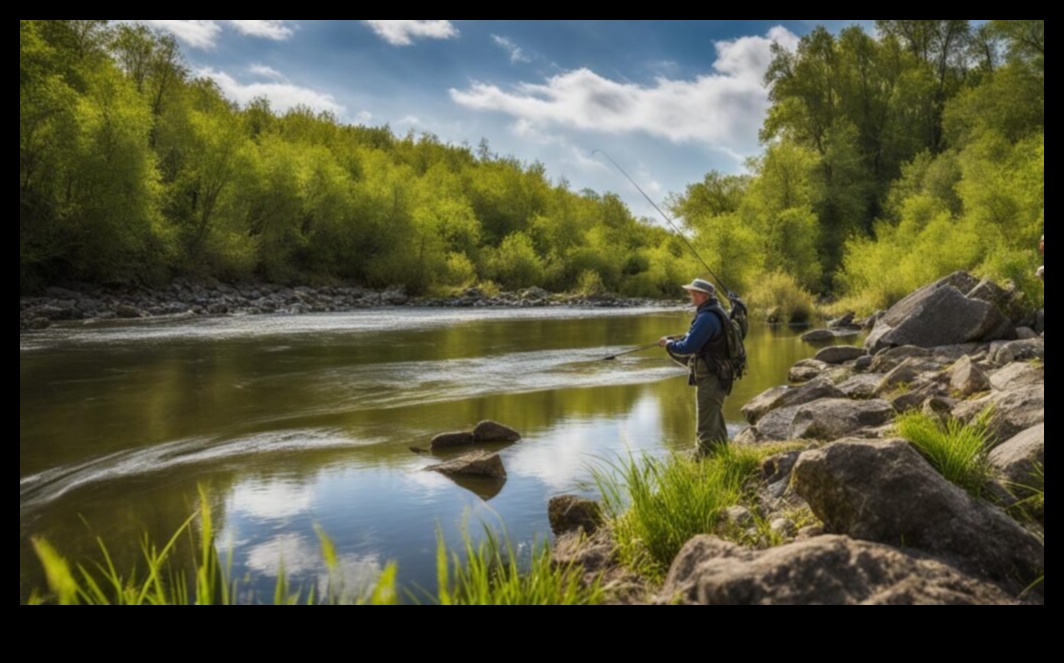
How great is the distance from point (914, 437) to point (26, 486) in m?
9.03

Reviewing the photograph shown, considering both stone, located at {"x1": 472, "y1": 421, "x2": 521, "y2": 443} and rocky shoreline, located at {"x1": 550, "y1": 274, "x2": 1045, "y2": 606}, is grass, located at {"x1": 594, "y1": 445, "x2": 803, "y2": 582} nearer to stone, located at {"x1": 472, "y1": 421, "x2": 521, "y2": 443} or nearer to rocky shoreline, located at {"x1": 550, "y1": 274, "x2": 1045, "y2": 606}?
rocky shoreline, located at {"x1": 550, "y1": 274, "x2": 1045, "y2": 606}

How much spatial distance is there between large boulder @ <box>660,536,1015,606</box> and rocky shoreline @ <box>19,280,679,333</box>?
86.2 feet

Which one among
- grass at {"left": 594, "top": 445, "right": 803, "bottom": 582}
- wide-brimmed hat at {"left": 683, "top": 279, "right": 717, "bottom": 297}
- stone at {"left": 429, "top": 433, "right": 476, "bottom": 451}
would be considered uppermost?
wide-brimmed hat at {"left": 683, "top": 279, "right": 717, "bottom": 297}

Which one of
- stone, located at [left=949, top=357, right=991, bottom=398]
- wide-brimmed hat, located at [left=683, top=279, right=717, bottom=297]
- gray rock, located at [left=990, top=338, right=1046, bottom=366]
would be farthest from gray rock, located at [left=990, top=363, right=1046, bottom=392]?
wide-brimmed hat, located at [left=683, top=279, right=717, bottom=297]

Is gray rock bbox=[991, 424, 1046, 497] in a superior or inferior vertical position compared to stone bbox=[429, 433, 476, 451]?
superior

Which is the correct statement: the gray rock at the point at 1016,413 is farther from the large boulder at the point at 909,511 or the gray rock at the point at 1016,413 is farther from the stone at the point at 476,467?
the stone at the point at 476,467

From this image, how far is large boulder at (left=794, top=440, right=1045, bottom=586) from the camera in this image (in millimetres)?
4117

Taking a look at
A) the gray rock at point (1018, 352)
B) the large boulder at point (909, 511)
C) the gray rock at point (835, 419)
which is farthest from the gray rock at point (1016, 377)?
the large boulder at point (909, 511)

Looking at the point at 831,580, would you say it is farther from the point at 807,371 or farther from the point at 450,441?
the point at 807,371

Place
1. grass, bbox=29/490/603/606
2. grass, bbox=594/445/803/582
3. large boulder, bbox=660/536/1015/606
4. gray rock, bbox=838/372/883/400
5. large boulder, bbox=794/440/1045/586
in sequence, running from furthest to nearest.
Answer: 1. gray rock, bbox=838/372/883/400
2. grass, bbox=594/445/803/582
3. large boulder, bbox=794/440/1045/586
4. large boulder, bbox=660/536/1015/606
5. grass, bbox=29/490/603/606

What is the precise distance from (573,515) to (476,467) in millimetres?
2176

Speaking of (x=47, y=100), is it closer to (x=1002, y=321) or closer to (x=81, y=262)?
(x=81, y=262)

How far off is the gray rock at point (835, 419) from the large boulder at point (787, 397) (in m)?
1.48

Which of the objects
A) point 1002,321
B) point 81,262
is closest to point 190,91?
point 81,262
